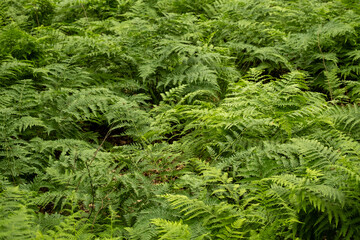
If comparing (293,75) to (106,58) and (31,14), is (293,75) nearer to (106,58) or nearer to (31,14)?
(106,58)

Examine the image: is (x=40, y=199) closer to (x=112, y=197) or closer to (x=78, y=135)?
(x=112, y=197)

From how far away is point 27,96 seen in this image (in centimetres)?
365

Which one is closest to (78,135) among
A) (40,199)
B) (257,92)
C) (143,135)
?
(143,135)

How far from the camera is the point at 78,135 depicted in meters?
3.80

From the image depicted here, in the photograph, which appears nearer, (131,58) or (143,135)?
(143,135)

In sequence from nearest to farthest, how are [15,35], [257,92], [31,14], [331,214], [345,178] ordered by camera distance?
[331,214], [345,178], [257,92], [15,35], [31,14]

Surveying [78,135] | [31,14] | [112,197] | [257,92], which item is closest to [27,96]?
[78,135]

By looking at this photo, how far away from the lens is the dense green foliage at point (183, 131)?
7.06 feet

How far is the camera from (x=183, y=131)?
3.71m

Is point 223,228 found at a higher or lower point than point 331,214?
lower

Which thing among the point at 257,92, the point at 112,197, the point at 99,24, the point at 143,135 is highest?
the point at 99,24

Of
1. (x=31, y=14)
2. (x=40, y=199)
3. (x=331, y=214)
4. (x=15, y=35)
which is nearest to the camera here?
(x=331, y=214)

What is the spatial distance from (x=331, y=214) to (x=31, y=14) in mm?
7214

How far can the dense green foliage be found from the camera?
2.15 metres
